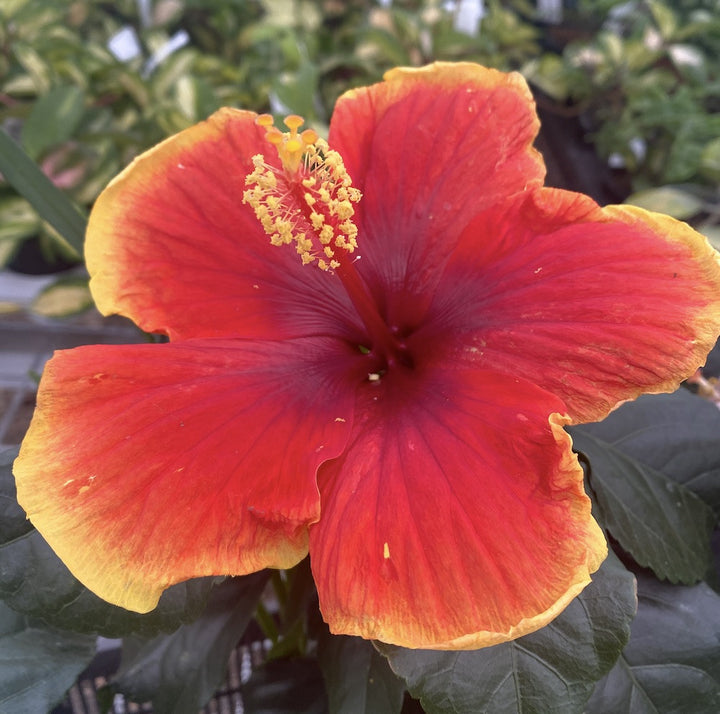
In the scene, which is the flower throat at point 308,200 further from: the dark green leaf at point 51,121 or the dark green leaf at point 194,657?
the dark green leaf at point 51,121

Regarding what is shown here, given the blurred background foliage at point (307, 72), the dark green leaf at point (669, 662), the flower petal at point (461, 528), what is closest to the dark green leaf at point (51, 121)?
the blurred background foliage at point (307, 72)

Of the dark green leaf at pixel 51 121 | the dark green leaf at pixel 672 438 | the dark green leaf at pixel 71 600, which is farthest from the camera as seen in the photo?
the dark green leaf at pixel 51 121

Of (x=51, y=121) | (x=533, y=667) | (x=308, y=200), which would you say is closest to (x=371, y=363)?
(x=308, y=200)

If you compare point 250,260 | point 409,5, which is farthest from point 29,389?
point 409,5

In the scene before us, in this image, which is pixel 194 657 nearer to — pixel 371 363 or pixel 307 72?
pixel 371 363

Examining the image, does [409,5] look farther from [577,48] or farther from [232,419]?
[232,419]

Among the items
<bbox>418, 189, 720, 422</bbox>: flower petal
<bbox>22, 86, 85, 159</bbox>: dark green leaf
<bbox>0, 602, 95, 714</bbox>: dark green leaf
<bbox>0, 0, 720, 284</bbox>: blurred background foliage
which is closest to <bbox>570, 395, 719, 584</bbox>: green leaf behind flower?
<bbox>418, 189, 720, 422</bbox>: flower petal
